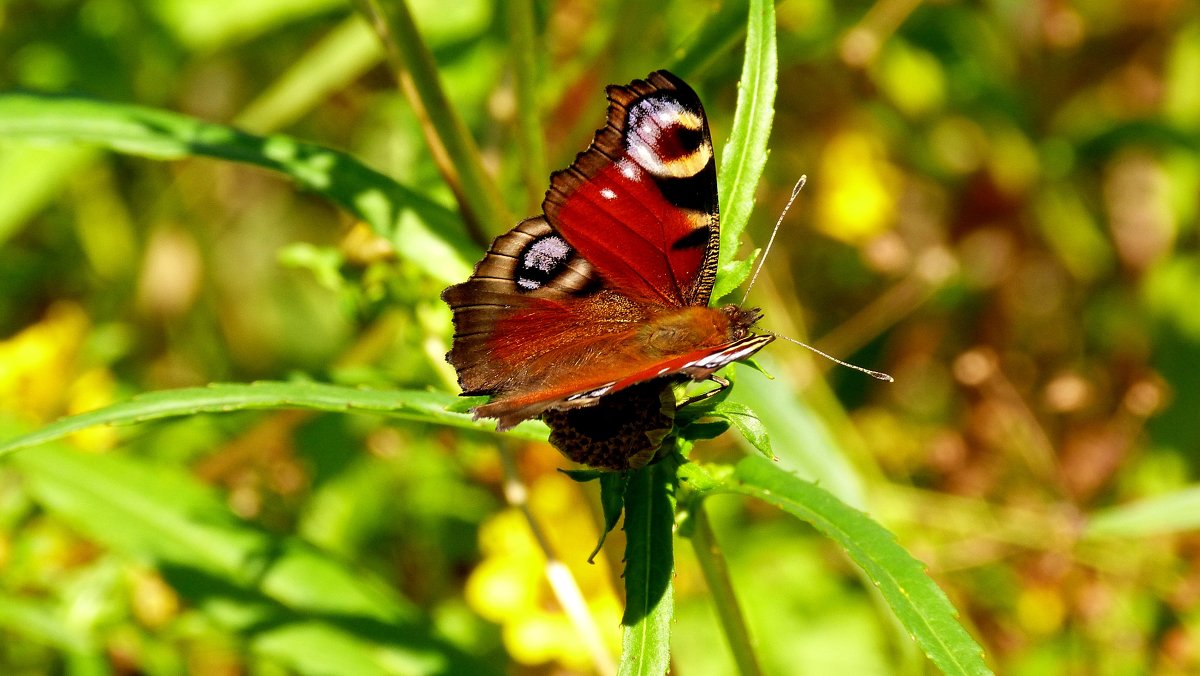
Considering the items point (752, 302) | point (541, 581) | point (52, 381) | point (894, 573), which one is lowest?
point (894, 573)

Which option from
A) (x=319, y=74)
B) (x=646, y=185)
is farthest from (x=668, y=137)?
(x=319, y=74)

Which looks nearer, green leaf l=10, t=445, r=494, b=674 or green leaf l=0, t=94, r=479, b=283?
green leaf l=0, t=94, r=479, b=283

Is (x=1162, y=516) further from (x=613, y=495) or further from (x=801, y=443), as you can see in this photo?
(x=613, y=495)

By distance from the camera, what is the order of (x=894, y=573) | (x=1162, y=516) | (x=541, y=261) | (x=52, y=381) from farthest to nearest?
1. (x=52, y=381)
2. (x=1162, y=516)
3. (x=541, y=261)
4. (x=894, y=573)

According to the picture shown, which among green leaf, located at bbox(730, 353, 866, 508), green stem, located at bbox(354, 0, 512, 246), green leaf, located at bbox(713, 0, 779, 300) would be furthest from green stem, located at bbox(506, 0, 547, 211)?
green leaf, located at bbox(730, 353, 866, 508)

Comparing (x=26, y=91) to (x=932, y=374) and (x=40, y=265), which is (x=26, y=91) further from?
(x=932, y=374)

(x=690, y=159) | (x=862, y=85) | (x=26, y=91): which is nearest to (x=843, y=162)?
(x=862, y=85)

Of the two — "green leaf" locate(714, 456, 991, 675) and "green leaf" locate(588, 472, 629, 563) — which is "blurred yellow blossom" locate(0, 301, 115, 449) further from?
"green leaf" locate(714, 456, 991, 675)
